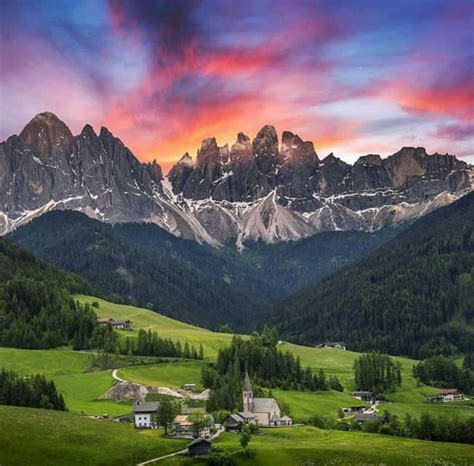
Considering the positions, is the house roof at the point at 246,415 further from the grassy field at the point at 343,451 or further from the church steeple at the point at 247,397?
the grassy field at the point at 343,451

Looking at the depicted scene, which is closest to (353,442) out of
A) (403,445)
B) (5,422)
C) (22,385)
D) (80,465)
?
(403,445)

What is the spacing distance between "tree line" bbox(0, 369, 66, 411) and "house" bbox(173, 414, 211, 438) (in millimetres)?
27337

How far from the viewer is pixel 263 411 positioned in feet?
534

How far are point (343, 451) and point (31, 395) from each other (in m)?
67.4

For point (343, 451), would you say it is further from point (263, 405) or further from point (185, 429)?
point (263, 405)

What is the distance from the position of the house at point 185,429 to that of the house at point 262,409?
1962cm

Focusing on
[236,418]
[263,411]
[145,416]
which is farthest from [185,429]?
[263,411]

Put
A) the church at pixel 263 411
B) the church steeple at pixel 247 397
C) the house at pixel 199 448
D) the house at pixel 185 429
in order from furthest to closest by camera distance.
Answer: the church steeple at pixel 247 397
the church at pixel 263 411
the house at pixel 185 429
the house at pixel 199 448

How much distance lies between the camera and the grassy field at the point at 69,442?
4254 inches

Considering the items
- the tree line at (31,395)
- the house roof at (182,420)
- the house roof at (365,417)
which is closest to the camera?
the house roof at (182,420)

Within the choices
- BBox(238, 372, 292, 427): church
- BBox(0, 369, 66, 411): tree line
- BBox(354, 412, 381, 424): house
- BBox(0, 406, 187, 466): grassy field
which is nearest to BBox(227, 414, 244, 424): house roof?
BBox(238, 372, 292, 427): church

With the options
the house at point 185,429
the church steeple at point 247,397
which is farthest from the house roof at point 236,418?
the church steeple at point 247,397

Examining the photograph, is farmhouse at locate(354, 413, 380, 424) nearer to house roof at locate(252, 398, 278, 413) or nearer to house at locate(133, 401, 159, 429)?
house roof at locate(252, 398, 278, 413)

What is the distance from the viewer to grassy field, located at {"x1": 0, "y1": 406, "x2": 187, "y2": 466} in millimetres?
108062
